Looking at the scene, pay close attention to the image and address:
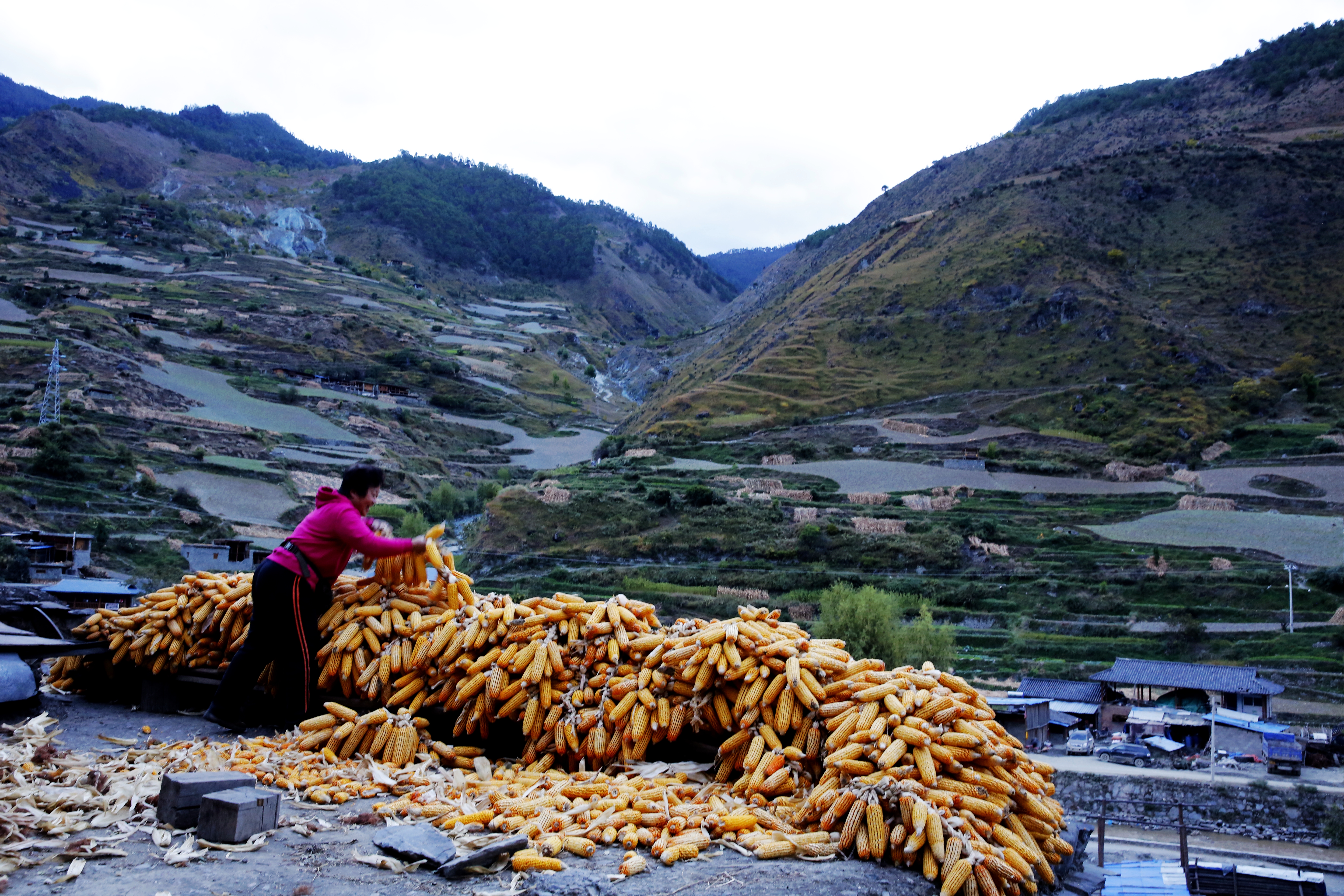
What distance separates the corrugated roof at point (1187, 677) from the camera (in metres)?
30.2

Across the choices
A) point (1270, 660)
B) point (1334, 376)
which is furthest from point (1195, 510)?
point (1334, 376)

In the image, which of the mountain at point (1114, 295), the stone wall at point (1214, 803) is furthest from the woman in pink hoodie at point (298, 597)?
the mountain at point (1114, 295)

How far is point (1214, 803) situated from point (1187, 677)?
8.87 meters

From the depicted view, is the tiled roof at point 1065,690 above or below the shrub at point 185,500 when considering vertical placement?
below

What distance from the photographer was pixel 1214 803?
23.8m

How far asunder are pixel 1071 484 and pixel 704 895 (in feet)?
187

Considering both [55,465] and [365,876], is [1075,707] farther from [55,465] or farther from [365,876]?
[55,465]

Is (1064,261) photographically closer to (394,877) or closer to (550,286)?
(394,877)

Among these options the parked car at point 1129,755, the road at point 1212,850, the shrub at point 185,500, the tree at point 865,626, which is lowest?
the road at point 1212,850

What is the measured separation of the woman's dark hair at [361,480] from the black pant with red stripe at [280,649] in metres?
0.61

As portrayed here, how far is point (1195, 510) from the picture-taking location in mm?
48219

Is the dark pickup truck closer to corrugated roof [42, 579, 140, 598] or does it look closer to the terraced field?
the terraced field

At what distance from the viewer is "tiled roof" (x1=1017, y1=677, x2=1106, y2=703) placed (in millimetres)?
31452

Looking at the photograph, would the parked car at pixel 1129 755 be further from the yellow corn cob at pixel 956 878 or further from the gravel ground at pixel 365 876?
the gravel ground at pixel 365 876
